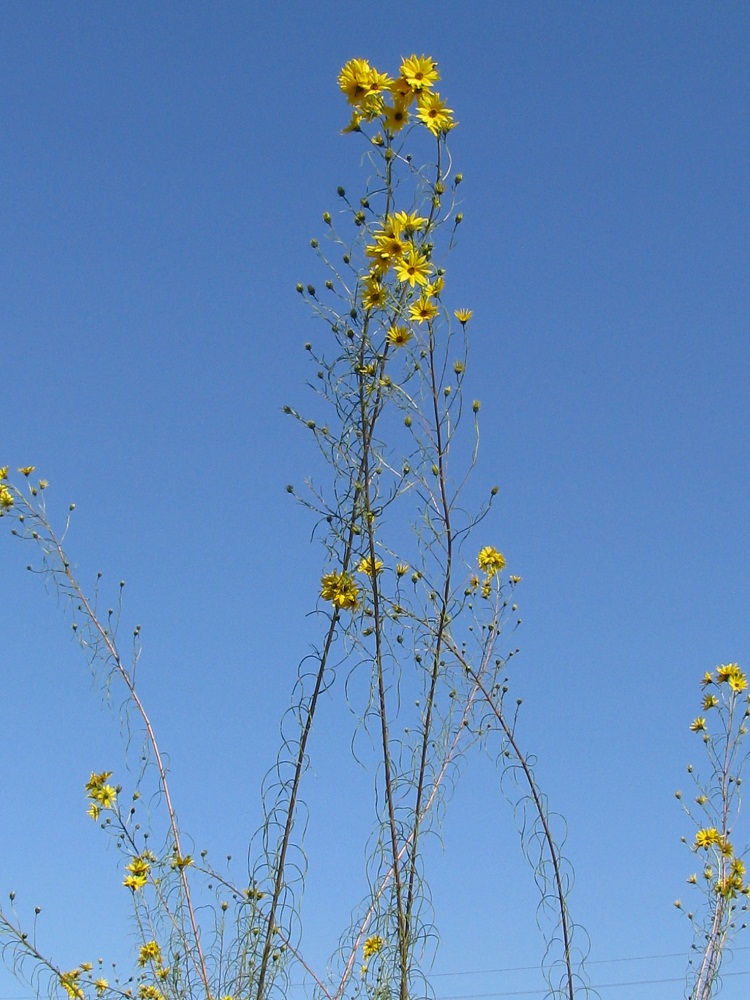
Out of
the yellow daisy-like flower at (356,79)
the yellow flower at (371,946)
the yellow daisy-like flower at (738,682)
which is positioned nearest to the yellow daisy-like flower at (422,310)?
the yellow daisy-like flower at (356,79)

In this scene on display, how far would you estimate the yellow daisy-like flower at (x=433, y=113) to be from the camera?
269 centimetres

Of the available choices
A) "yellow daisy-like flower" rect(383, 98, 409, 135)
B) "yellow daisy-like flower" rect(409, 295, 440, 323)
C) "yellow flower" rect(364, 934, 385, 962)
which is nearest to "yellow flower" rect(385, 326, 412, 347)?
"yellow daisy-like flower" rect(409, 295, 440, 323)

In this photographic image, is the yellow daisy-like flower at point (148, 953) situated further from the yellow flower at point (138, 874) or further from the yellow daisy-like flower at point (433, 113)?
the yellow daisy-like flower at point (433, 113)

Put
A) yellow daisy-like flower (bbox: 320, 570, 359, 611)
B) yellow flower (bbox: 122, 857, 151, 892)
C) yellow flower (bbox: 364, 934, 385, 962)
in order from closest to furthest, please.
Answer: yellow daisy-like flower (bbox: 320, 570, 359, 611) < yellow flower (bbox: 364, 934, 385, 962) < yellow flower (bbox: 122, 857, 151, 892)

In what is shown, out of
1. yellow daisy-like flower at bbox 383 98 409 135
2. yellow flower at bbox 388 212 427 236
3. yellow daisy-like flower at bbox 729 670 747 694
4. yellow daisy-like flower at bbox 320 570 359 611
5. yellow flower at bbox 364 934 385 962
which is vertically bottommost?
yellow flower at bbox 364 934 385 962

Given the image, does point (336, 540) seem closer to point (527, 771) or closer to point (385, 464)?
point (385, 464)

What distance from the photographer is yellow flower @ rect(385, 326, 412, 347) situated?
273cm

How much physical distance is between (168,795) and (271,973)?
38.2 inches

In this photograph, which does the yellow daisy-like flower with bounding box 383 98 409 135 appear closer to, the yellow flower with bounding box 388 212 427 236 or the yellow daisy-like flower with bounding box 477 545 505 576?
the yellow flower with bounding box 388 212 427 236

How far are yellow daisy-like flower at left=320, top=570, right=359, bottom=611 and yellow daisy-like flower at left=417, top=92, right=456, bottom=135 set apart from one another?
3.64ft

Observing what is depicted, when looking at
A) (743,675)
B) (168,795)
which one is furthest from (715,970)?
(168,795)

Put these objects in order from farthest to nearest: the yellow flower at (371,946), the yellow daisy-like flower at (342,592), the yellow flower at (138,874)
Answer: the yellow flower at (138,874)
the yellow flower at (371,946)
the yellow daisy-like flower at (342,592)

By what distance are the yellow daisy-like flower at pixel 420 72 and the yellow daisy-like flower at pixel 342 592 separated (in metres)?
1.19

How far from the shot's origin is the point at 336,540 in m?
2.72
